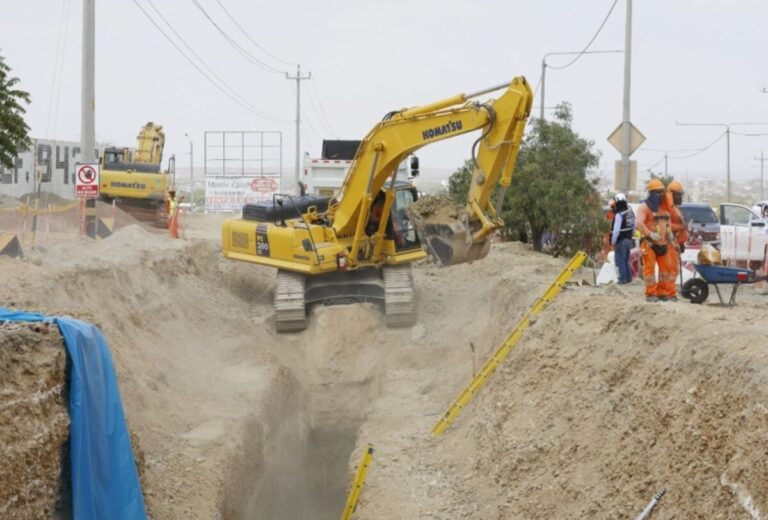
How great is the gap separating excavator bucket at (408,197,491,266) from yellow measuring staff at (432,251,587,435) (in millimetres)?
3354

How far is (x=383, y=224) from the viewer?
1948 centimetres

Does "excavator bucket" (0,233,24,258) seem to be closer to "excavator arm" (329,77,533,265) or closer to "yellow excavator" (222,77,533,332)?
"yellow excavator" (222,77,533,332)

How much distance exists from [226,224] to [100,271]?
148 inches

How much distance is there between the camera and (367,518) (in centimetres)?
1144

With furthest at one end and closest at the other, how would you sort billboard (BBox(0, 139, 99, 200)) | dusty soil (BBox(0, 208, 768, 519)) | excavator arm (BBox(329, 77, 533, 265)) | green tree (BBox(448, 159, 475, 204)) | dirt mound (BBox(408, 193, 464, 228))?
billboard (BBox(0, 139, 99, 200)) → green tree (BBox(448, 159, 475, 204)) → dirt mound (BBox(408, 193, 464, 228)) → excavator arm (BBox(329, 77, 533, 265)) → dusty soil (BBox(0, 208, 768, 519))

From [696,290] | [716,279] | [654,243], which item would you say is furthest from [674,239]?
[696,290]

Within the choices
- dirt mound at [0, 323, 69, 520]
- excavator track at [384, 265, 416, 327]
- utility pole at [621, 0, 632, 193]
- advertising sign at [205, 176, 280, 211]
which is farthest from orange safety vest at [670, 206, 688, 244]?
advertising sign at [205, 176, 280, 211]

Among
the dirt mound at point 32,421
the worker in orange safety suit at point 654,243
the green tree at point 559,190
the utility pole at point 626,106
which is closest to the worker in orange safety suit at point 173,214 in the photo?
the green tree at point 559,190

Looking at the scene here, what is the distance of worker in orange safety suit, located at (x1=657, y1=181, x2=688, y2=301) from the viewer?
12781 mm

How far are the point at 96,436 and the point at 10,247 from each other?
391 inches

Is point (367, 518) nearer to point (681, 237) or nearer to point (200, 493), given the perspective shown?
point (200, 493)

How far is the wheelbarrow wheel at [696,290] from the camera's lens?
14.0 metres

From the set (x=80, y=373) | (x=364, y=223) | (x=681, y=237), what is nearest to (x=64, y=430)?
(x=80, y=373)

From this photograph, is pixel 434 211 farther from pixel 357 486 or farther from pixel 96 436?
pixel 96 436
